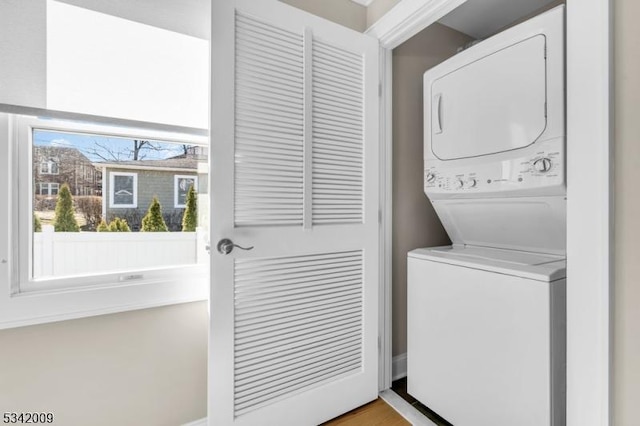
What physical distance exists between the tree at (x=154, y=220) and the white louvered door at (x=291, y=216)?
0.39 metres

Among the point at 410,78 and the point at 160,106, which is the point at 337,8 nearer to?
the point at 410,78

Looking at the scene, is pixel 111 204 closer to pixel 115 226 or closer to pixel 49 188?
pixel 115 226

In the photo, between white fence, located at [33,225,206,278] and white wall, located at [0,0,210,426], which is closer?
white wall, located at [0,0,210,426]

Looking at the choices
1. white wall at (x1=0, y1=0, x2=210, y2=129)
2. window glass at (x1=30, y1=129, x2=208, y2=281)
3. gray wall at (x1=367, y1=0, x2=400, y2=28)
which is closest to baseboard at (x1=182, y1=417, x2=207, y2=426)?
window glass at (x1=30, y1=129, x2=208, y2=281)

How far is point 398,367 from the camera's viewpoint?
2.05 meters

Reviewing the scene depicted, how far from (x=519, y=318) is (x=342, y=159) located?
107cm

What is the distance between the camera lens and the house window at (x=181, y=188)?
5.05 feet

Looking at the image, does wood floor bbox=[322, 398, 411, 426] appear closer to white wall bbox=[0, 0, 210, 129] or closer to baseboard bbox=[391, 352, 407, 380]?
baseboard bbox=[391, 352, 407, 380]

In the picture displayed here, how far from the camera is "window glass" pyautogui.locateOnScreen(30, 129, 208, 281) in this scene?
4.18 ft

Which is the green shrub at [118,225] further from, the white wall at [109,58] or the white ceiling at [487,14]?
the white ceiling at [487,14]

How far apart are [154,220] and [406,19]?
5.41 ft

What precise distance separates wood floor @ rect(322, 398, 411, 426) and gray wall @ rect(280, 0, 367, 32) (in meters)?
2.24

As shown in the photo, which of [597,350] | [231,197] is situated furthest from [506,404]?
[231,197]

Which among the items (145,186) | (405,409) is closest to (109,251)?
(145,186)
